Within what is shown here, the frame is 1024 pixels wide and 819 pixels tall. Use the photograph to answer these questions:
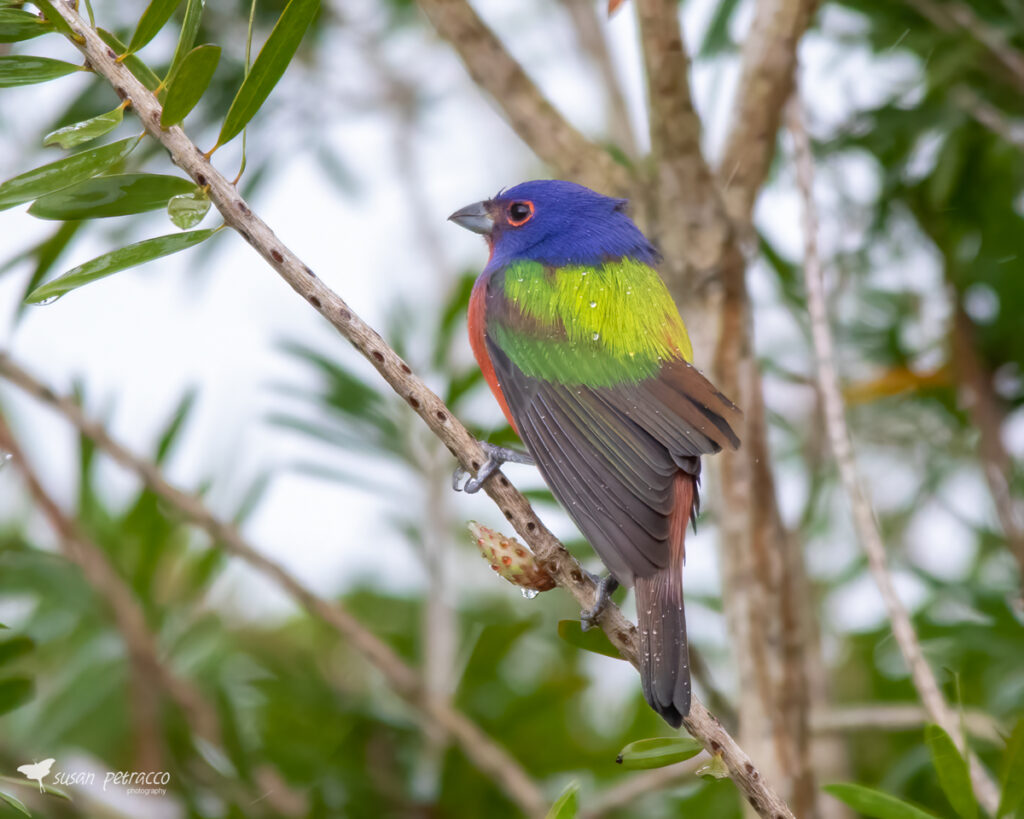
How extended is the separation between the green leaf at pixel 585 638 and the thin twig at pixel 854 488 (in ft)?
2.14

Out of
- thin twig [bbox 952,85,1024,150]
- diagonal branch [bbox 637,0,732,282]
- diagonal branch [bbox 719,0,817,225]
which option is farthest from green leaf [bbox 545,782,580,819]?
thin twig [bbox 952,85,1024,150]

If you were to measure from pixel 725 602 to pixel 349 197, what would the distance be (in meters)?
2.51

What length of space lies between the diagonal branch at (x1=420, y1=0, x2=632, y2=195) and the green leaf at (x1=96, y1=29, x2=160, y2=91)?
1042 mm

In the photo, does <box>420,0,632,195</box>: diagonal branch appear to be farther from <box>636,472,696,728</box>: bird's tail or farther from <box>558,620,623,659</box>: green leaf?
<box>558,620,623,659</box>: green leaf

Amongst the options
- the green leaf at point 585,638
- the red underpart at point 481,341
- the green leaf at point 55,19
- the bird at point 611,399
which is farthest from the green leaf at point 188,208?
the red underpart at point 481,341

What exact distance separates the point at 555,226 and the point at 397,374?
44.0 inches

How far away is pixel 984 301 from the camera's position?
305 centimetres

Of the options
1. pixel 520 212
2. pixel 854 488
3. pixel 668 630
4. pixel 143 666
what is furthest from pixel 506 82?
pixel 143 666

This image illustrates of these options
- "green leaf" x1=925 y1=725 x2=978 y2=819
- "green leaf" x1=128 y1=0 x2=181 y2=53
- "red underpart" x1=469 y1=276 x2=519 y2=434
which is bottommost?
"green leaf" x1=925 y1=725 x2=978 y2=819

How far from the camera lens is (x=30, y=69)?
137 cm

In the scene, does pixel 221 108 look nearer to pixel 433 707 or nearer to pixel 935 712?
pixel 433 707

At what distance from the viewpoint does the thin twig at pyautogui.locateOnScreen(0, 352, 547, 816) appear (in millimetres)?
2338

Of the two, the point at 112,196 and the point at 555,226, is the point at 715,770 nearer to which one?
the point at 112,196

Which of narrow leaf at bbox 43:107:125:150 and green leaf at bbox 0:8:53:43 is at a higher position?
green leaf at bbox 0:8:53:43
